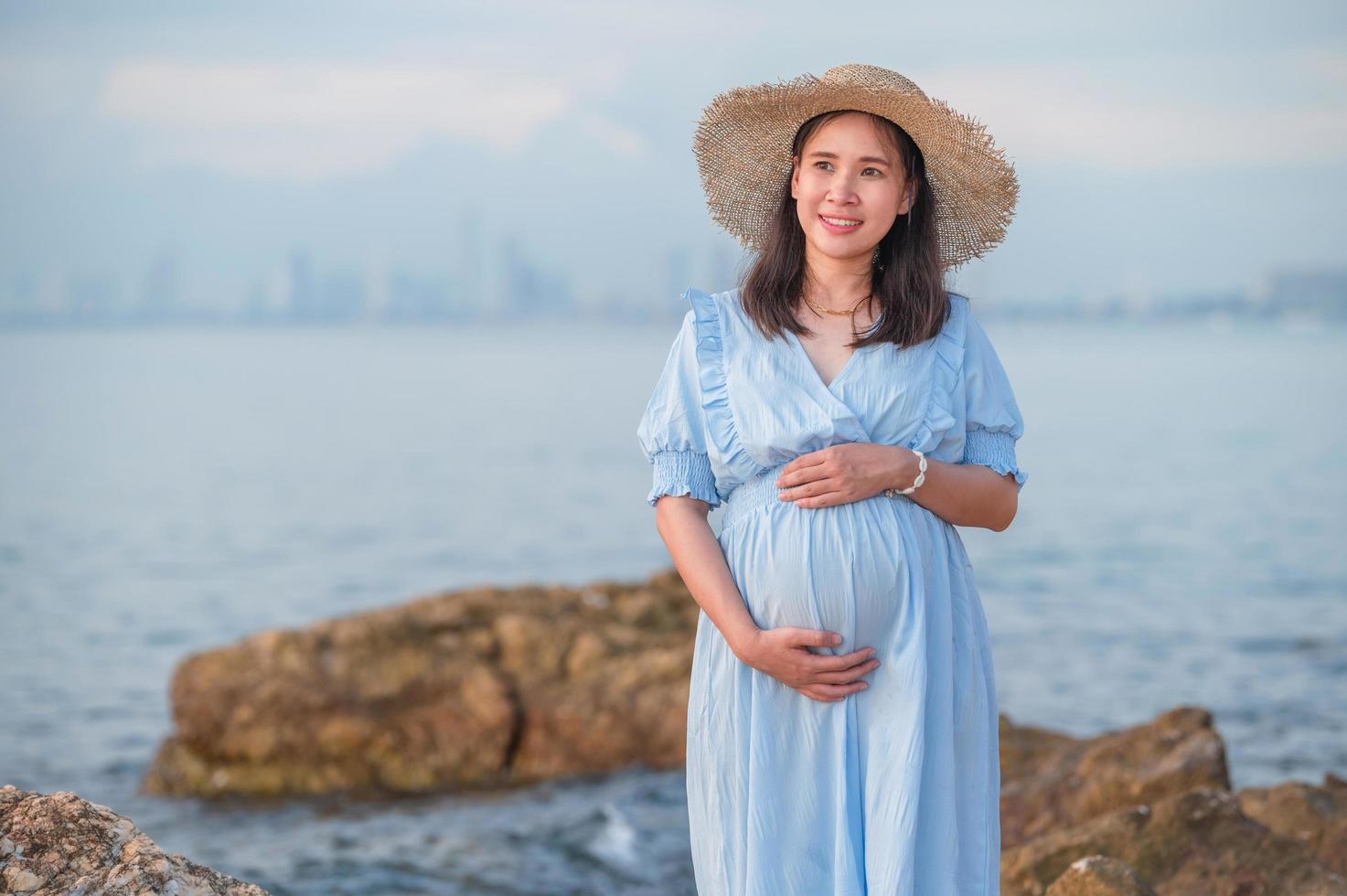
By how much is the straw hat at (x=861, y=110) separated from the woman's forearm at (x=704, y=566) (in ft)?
2.09

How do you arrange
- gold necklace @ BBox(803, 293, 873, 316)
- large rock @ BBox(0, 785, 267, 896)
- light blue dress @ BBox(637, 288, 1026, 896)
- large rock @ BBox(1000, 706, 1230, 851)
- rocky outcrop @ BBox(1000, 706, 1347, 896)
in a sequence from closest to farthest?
large rock @ BBox(0, 785, 267, 896)
light blue dress @ BBox(637, 288, 1026, 896)
gold necklace @ BBox(803, 293, 873, 316)
rocky outcrop @ BBox(1000, 706, 1347, 896)
large rock @ BBox(1000, 706, 1230, 851)

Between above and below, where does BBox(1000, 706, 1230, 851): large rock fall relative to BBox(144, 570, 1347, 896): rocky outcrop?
above

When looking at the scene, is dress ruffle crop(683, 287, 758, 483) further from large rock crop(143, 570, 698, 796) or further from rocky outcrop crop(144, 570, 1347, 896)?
large rock crop(143, 570, 698, 796)

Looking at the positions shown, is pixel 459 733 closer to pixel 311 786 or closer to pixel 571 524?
Answer: pixel 311 786

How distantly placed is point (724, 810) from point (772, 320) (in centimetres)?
Result: 90

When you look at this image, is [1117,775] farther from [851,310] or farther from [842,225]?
[842,225]

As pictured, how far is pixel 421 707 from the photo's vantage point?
282 inches

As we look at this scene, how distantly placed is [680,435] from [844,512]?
33 cm

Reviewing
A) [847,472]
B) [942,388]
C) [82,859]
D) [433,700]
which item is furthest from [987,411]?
→ [433,700]

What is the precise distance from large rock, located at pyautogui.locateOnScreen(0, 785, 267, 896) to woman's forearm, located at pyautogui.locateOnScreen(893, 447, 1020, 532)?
4.44 feet

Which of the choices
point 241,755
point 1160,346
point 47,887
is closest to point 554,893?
point 241,755

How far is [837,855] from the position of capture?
2.60 meters

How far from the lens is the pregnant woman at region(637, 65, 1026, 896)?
262 centimetres

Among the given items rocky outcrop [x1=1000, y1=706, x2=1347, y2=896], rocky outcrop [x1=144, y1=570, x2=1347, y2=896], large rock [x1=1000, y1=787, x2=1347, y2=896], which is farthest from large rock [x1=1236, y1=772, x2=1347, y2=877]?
rocky outcrop [x1=144, y1=570, x2=1347, y2=896]
